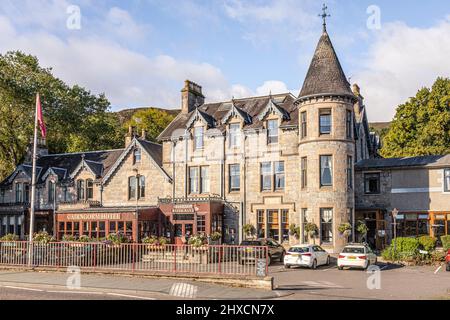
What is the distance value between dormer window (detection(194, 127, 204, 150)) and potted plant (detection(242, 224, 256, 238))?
295 inches

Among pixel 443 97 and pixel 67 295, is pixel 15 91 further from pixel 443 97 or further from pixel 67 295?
pixel 443 97

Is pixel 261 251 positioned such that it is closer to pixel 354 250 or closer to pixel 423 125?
pixel 354 250

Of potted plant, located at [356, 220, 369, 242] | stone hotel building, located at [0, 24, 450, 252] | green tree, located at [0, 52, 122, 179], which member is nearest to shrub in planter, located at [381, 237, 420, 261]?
potted plant, located at [356, 220, 369, 242]

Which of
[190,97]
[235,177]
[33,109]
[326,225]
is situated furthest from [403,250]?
[33,109]

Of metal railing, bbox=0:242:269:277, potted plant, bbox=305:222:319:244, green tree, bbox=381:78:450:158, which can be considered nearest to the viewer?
metal railing, bbox=0:242:269:277

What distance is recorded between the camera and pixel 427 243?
104ft

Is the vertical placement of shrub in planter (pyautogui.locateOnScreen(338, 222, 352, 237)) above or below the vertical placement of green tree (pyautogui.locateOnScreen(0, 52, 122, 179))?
below

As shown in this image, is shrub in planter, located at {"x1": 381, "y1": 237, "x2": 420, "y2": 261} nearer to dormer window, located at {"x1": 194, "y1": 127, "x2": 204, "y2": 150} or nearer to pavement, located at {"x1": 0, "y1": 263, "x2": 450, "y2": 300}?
pavement, located at {"x1": 0, "y1": 263, "x2": 450, "y2": 300}

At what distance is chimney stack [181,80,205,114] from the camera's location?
4475 centimetres

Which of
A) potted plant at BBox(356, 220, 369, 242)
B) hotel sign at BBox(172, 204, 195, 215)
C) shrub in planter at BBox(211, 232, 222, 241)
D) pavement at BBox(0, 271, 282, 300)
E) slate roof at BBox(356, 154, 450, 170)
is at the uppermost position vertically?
slate roof at BBox(356, 154, 450, 170)

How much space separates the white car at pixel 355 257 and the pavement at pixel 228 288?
1.54m

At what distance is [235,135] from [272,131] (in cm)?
302

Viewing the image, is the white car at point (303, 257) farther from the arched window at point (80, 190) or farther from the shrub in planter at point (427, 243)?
the arched window at point (80, 190)

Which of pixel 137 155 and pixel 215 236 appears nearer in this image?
pixel 215 236
